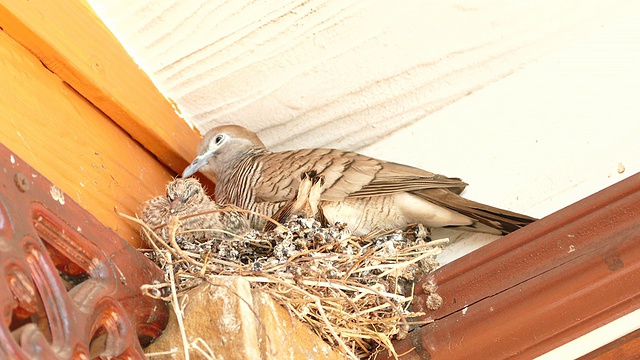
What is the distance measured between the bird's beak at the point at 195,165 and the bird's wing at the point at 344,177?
10.7 inches

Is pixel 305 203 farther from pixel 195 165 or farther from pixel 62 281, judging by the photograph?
pixel 62 281

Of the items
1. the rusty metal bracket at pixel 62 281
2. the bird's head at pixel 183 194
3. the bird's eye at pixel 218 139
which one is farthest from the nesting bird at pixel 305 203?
the rusty metal bracket at pixel 62 281

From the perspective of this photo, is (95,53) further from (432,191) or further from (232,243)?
(432,191)

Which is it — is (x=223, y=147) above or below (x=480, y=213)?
above

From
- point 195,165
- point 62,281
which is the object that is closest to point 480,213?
point 195,165

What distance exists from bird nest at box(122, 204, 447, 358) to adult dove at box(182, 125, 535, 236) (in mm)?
149

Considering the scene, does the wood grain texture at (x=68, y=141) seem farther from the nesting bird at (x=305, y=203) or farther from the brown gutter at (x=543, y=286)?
the brown gutter at (x=543, y=286)

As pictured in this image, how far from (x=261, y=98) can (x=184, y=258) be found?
1.22 m

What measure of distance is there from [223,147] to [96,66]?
0.96 m

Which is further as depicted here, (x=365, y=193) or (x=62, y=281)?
A: (x=365, y=193)

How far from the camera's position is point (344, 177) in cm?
326

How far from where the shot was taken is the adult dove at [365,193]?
3.12 meters

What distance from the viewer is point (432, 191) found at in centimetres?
321

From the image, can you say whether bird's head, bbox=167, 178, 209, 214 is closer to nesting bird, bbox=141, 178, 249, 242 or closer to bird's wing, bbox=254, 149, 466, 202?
nesting bird, bbox=141, 178, 249, 242
